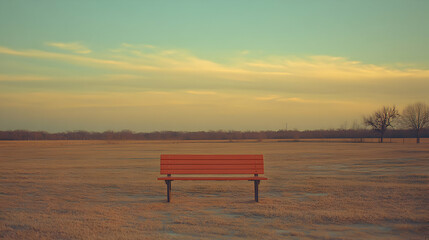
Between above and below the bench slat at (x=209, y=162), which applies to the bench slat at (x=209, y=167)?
below

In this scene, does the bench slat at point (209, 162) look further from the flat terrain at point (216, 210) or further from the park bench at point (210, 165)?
the flat terrain at point (216, 210)

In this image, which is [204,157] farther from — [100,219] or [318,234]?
[318,234]

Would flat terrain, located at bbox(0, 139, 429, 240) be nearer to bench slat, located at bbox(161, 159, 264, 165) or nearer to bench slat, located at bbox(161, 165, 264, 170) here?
bench slat, located at bbox(161, 165, 264, 170)

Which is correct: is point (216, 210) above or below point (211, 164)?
below

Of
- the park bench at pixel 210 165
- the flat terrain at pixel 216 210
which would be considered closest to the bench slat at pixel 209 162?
the park bench at pixel 210 165

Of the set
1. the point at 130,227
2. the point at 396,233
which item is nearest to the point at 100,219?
the point at 130,227

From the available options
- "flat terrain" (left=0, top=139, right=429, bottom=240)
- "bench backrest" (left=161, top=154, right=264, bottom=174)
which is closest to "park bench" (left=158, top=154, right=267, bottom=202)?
"bench backrest" (left=161, top=154, right=264, bottom=174)

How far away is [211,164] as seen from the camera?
9.38 m

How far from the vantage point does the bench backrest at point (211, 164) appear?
30.7ft

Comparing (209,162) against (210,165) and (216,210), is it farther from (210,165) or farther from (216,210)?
(216,210)

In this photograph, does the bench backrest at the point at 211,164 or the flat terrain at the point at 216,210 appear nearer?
the flat terrain at the point at 216,210

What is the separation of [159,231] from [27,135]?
146056 millimetres

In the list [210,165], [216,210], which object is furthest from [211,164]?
[216,210]

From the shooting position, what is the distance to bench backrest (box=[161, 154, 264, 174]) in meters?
9.34
